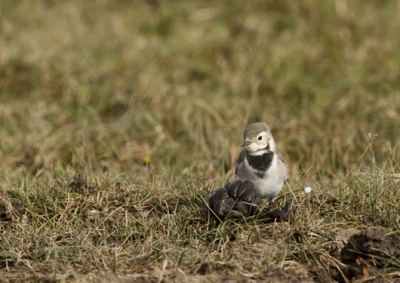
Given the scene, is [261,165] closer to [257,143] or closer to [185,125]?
[257,143]

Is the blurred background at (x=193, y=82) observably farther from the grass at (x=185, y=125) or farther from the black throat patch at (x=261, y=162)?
the black throat patch at (x=261, y=162)

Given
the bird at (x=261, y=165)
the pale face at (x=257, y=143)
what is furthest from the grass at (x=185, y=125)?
the pale face at (x=257, y=143)

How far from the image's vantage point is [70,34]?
323 inches

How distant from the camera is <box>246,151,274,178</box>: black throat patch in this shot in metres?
4.40

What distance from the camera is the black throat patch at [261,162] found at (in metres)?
4.40

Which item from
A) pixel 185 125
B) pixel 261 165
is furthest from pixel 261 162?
pixel 185 125

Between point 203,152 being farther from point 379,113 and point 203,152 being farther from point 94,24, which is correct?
point 94,24

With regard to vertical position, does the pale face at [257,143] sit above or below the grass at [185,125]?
above

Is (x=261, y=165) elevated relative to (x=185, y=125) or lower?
elevated

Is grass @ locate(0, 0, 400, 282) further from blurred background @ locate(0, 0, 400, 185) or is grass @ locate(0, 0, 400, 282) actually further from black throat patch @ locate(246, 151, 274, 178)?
black throat patch @ locate(246, 151, 274, 178)

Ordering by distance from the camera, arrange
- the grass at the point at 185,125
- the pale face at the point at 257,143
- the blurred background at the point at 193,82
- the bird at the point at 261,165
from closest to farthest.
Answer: the grass at the point at 185,125 < the bird at the point at 261,165 < the pale face at the point at 257,143 < the blurred background at the point at 193,82

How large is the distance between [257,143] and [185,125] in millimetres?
2416

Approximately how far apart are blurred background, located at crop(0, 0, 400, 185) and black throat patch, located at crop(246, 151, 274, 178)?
36.1 inches

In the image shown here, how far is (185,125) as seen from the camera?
22.6 feet
